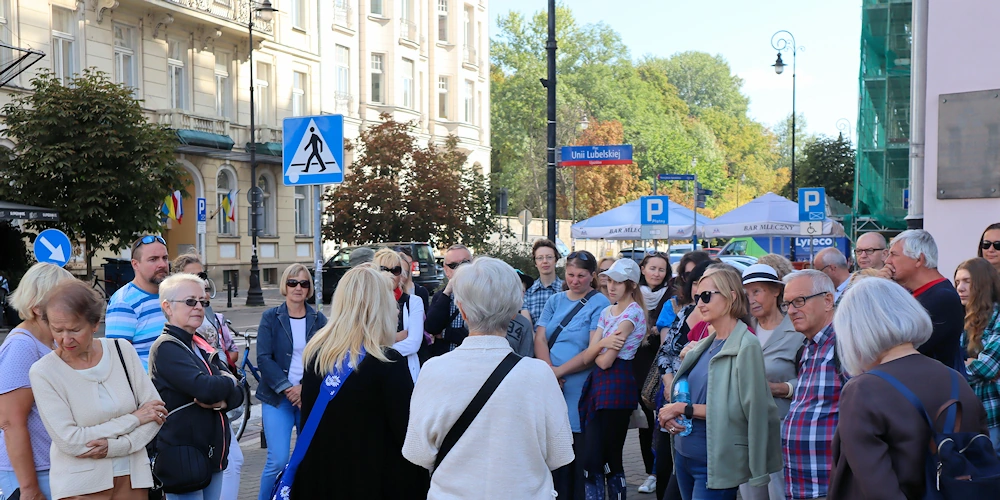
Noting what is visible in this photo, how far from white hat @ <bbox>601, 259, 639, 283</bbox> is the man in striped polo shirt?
2.80 metres

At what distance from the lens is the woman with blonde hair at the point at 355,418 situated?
427 cm

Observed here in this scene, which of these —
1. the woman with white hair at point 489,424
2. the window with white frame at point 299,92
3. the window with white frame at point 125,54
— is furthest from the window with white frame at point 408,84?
the woman with white hair at point 489,424

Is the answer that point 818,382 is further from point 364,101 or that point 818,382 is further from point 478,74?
point 478,74

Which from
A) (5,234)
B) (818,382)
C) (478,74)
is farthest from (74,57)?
(818,382)

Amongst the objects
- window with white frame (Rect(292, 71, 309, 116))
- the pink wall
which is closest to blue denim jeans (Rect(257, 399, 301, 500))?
the pink wall

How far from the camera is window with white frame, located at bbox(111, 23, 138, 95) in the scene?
3147 cm

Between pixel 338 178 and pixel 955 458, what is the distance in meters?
6.15

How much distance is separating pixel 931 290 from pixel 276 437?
405cm

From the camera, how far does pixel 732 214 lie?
25.8 meters

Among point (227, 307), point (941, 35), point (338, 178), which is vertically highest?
point (941, 35)

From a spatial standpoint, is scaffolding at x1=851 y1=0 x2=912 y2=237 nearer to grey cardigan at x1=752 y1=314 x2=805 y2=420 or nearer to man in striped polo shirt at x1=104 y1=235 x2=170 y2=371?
grey cardigan at x1=752 y1=314 x2=805 y2=420

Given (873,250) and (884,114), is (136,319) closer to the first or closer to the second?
(873,250)

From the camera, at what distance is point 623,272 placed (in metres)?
6.61

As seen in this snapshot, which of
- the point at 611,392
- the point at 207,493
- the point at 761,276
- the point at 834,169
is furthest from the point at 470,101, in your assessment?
the point at 207,493
